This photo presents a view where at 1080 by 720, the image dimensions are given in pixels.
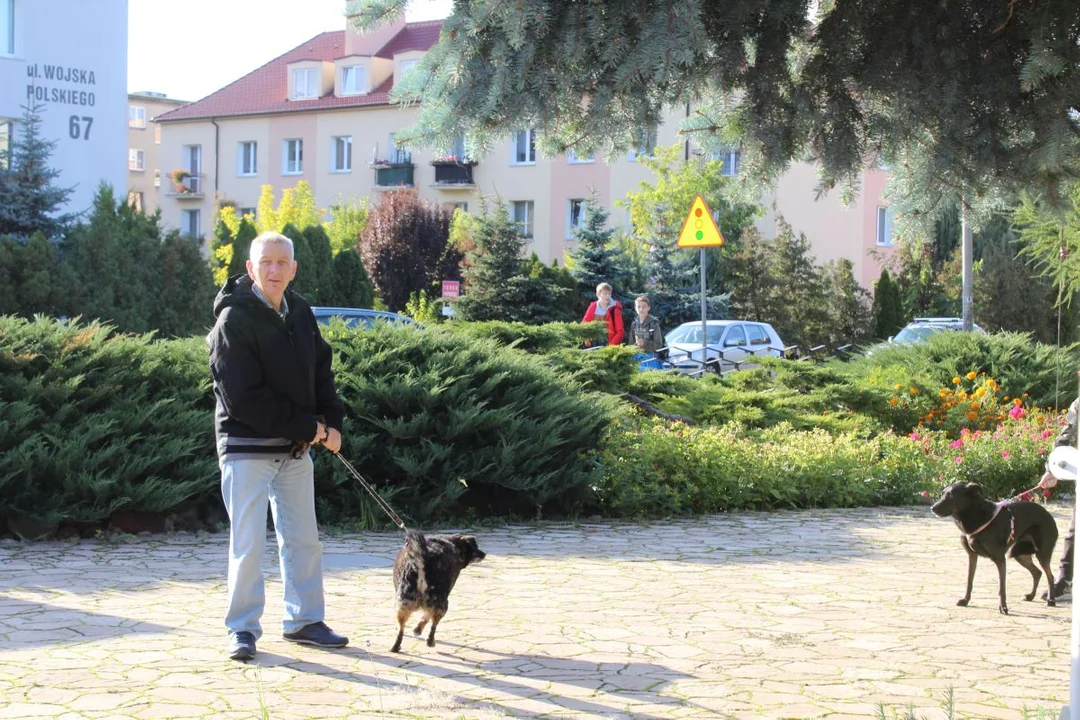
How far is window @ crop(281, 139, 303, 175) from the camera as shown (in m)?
60.8

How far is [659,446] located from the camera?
39.3 feet

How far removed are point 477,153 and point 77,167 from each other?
32.1m

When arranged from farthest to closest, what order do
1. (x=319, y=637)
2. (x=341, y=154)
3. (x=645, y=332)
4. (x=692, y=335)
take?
(x=341, y=154) < (x=692, y=335) < (x=645, y=332) < (x=319, y=637)

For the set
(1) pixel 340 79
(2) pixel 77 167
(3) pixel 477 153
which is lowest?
(3) pixel 477 153

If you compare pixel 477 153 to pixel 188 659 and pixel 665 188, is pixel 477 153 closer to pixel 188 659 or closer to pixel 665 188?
pixel 188 659

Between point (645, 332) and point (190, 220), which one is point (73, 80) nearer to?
point (645, 332)

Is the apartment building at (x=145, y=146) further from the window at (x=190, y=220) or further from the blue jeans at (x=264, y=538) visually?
the blue jeans at (x=264, y=538)

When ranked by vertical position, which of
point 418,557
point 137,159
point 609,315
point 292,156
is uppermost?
point 137,159

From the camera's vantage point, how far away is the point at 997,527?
303 inches

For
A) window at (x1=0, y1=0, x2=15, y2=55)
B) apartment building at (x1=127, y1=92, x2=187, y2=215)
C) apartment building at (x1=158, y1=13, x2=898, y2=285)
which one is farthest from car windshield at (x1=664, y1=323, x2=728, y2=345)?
apartment building at (x1=127, y1=92, x2=187, y2=215)

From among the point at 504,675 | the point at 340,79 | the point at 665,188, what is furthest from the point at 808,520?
the point at 340,79

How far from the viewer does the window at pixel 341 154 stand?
59688mm

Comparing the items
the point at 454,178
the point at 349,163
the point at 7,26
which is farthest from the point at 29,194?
the point at 349,163

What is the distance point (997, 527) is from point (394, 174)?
52098 mm
